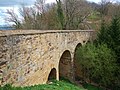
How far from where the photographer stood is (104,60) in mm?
17703

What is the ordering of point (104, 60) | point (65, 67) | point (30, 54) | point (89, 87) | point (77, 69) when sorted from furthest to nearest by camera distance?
point (77, 69) < point (65, 67) < point (89, 87) < point (104, 60) < point (30, 54)

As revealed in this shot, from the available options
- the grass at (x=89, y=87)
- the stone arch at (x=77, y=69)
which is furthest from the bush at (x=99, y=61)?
the grass at (x=89, y=87)

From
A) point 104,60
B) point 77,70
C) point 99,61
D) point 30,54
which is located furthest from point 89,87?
point 30,54

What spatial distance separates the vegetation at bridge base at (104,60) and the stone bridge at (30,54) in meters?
2.29

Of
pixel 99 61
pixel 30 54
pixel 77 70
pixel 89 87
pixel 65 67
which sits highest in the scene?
pixel 30 54

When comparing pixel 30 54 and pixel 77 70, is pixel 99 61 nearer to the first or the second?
pixel 77 70

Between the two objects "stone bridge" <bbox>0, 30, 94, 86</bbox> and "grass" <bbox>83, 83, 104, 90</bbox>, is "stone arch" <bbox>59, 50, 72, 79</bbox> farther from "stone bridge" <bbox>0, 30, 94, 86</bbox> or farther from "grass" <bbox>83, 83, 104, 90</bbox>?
"stone bridge" <bbox>0, 30, 94, 86</bbox>

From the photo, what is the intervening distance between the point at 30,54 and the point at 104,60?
30.5 feet

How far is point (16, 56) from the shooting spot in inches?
332

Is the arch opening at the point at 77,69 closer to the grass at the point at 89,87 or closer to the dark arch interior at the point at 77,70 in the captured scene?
the dark arch interior at the point at 77,70

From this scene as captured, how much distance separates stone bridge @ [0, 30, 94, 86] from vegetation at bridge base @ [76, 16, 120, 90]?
229cm

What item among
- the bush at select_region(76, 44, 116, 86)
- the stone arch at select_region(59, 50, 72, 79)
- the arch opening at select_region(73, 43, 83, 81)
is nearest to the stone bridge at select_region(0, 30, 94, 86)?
the stone arch at select_region(59, 50, 72, 79)

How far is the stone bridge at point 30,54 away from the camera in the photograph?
782 cm

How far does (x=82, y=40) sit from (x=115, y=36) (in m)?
2.79
